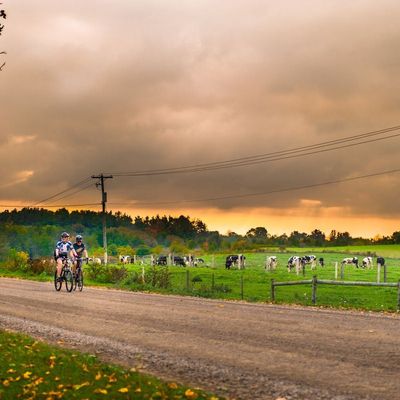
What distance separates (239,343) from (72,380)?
450cm

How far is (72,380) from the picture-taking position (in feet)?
34.4

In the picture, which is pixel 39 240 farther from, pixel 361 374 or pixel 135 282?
pixel 361 374

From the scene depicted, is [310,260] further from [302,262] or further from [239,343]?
[239,343]

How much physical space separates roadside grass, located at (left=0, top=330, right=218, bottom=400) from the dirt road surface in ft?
2.04

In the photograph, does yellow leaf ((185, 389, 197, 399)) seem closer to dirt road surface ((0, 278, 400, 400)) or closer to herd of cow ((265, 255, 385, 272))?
dirt road surface ((0, 278, 400, 400))

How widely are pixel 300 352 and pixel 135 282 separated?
25086 millimetres

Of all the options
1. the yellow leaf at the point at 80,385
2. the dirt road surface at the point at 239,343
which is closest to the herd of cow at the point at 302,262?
the dirt road surface at the point at 239,343

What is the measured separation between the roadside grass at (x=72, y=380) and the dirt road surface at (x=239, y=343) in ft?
2.04

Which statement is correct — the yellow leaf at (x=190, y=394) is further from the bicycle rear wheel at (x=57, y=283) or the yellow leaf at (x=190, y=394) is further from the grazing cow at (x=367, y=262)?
the grazing cow at (x=367, y=262)

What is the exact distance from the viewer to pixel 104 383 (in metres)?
10.1

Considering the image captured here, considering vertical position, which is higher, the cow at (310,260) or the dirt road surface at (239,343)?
the cow at (310,260)

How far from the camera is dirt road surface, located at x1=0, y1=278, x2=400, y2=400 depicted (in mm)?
10008

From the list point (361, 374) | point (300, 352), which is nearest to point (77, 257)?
point (300, 352)

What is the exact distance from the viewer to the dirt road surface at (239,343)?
10008 millimetres
